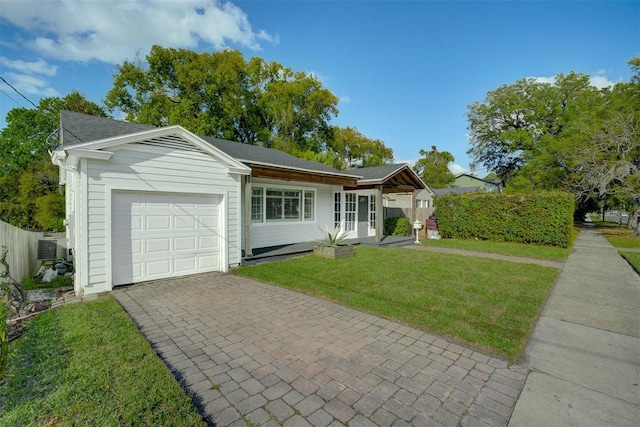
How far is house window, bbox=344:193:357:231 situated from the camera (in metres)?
12.6

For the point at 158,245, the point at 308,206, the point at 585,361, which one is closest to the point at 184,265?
the point at 158,245

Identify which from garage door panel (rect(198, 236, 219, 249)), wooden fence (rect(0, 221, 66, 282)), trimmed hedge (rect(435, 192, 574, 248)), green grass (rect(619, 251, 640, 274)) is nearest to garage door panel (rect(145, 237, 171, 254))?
garage door panel (rect(198, 236, 219, 249))

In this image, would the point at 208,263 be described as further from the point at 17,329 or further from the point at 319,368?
the point at 319,368

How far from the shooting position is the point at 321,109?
27.3m

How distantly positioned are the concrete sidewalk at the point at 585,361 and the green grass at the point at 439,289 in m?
0.24

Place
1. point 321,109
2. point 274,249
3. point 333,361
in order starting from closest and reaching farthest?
point 333,361 < point 274,249 < point 321,109

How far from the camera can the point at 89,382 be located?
260 cm

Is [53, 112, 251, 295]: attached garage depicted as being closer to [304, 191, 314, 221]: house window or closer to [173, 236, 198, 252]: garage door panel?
[173, 236, 198, 252]: garage door panel

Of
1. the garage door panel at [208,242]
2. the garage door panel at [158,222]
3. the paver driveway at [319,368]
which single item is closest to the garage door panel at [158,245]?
the garage door panel at [158,222]

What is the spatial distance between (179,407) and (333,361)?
1474 millimetres

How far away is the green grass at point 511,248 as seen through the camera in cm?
977

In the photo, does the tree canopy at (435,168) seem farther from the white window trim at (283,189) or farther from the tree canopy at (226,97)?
the white window trim at (283,189)

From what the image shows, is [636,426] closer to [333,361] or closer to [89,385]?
→ [333,361]

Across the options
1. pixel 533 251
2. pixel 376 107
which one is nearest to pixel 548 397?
pixel 533 251
